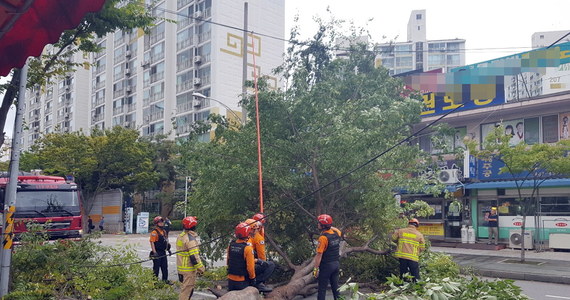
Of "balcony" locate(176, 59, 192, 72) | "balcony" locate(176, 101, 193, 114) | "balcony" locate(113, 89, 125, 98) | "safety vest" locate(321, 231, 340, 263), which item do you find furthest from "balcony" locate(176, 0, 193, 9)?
"safety vest" locate(321, 231, 340, 263)

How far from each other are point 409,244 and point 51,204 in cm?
1116

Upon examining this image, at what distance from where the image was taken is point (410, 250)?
9508mm

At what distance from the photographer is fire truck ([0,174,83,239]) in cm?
1464

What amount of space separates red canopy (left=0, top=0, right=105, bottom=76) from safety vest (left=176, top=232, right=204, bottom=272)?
4334 mm

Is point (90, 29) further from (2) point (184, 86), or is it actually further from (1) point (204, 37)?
(2) point (184, 86)

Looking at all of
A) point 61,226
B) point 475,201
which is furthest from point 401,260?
point 475,201

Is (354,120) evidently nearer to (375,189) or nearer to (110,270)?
(375,189)

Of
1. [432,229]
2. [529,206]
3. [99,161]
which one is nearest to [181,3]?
[99,161]

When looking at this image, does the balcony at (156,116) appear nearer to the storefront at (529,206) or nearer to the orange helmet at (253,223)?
the storefront at (529,206)

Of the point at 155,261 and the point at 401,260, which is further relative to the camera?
the point at 155,261

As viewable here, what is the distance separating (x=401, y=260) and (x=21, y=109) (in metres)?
7.96

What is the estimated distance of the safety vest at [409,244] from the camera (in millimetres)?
9508

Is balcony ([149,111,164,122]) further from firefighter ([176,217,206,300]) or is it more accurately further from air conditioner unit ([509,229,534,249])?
firefighter ([176,217,206,300])

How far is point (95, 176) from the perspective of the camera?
3728 cm
